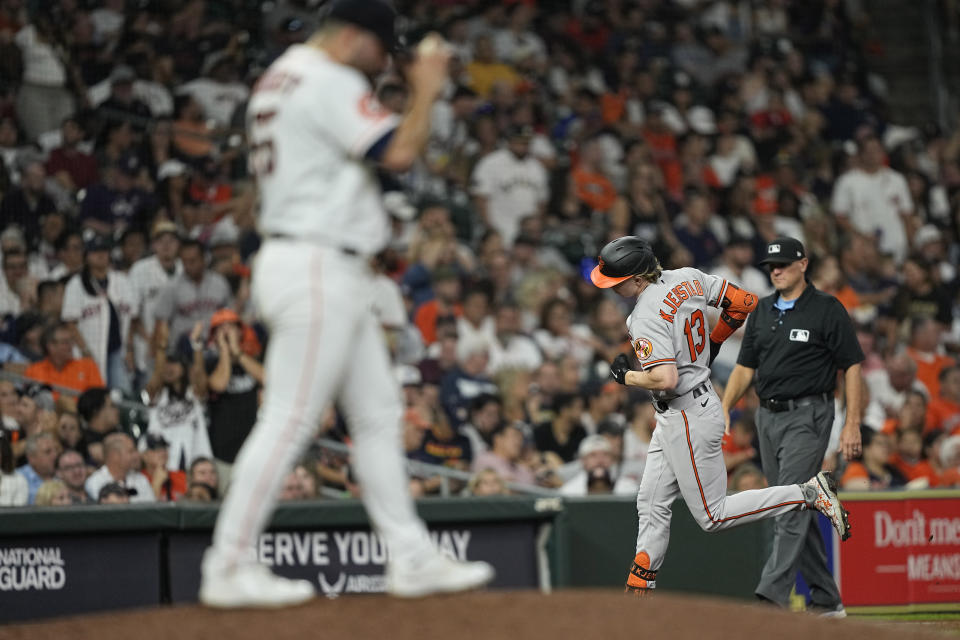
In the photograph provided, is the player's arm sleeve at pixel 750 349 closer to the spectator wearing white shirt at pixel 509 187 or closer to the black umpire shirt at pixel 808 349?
the black umpire shirt at pixel 808 349

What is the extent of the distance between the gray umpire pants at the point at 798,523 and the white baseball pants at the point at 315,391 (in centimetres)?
311

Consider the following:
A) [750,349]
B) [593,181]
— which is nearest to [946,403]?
[593,181]

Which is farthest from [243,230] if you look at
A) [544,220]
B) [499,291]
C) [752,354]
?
[752,354]

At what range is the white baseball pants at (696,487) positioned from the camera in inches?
241

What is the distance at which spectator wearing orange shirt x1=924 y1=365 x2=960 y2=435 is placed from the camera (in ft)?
35.7

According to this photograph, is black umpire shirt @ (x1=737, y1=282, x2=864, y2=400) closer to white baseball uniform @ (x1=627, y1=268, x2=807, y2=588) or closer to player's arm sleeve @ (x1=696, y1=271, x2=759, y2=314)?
player's arm sleeve @ (x1=696, y1=271, x2=759, y2=314)

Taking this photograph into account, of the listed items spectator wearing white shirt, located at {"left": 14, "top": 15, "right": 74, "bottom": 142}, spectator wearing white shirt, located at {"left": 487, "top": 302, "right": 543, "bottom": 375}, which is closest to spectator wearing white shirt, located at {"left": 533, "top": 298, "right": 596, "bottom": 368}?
spectator wearing white shirt, located at {"left": 487, "top": 302, "right": 543, "bottom": 375}

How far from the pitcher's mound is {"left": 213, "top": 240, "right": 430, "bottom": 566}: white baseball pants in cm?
22

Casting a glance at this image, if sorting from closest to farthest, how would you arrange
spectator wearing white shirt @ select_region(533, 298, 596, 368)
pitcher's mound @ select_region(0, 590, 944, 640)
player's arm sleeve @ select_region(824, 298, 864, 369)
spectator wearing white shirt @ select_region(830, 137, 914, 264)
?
pitcher's mound @ select_region(0, 590, 944, 640)
player's arm sleeve @ select_region(824, 298, 864, 369)
spectator wearing white shirt @ select_region(533, 298, 596, 368)
spectator wearing white shirt @ select_region(830, 137, 914, 264)

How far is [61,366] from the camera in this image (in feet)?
30.4

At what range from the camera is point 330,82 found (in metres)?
3.97

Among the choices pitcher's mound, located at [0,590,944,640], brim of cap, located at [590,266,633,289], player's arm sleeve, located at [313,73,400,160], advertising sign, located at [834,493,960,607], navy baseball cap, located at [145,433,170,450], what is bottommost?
advertising sign, located at [834,493,960,607]

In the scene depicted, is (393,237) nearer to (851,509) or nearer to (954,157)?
(851,509)

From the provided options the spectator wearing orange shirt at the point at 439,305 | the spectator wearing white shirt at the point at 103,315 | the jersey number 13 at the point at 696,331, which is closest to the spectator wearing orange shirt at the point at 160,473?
the spectator wearing white shirt at the point at 103,315
